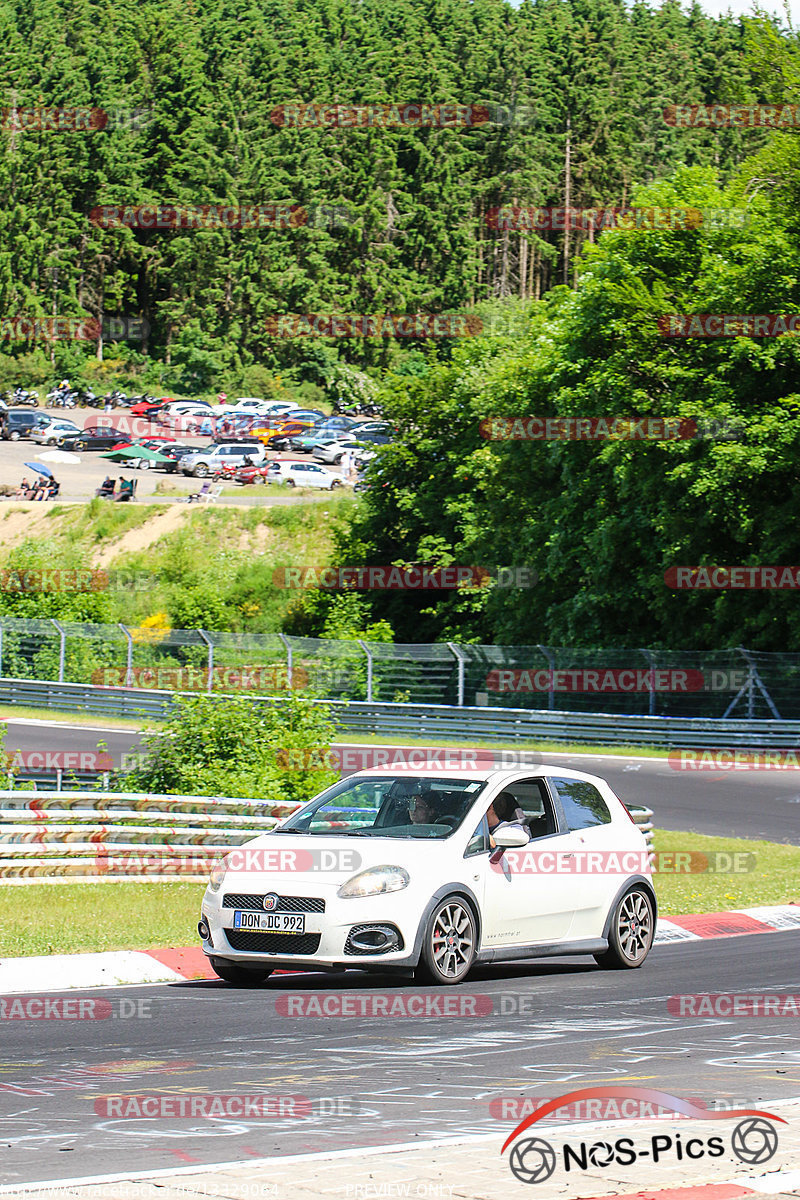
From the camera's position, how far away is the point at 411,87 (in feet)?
390

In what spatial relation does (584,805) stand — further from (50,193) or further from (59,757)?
(50,193)

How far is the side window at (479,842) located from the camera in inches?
392

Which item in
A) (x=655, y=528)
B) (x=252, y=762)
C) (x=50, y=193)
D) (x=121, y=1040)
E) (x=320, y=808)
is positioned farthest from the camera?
(x=50, y=193)

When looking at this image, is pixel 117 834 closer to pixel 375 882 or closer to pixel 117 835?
pixel 117 835

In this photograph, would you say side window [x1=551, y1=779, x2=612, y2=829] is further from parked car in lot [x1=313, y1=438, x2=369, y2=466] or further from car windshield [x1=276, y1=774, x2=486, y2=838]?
parked car in lot [x1=313, y1=438, x2=369, y2=466]

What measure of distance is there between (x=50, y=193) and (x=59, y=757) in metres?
88.1

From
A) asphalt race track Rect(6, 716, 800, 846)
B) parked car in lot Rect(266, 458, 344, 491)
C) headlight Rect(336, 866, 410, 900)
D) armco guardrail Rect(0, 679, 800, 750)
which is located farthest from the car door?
parked car in lot Rect(266, 458, 344, 491)

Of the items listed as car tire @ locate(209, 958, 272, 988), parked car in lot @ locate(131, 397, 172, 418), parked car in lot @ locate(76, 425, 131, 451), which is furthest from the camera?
parked car in lot @ locate(131, 397, 172, 418)

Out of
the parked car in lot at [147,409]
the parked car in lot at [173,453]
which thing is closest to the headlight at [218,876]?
the parked car in lot at [173,453]

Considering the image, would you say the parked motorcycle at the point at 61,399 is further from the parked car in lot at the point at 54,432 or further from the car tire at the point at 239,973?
the car tire at the point at 239,973

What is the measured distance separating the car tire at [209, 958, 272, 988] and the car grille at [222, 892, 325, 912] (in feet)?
1.78

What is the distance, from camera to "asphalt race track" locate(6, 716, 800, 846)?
2311 cm

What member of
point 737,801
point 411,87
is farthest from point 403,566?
point 411,87

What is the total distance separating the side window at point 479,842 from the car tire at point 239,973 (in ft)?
5.10
